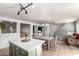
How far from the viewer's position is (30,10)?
5.85 feet

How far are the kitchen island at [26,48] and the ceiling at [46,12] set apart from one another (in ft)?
1.51

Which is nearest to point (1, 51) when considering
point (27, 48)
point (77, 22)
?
point (27, 48)

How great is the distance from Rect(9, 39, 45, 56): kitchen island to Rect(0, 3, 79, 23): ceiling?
1.51ft

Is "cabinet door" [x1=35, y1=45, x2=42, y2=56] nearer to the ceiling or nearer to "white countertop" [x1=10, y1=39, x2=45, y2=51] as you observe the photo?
"white countertop" [x1=10, y1=39, x2=45, y2=51]

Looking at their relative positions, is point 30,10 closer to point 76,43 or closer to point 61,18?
point 61,18

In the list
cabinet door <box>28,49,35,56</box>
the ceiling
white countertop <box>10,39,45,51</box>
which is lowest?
cabinet door <box>28,49,35,56</box>

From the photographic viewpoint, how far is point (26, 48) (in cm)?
176

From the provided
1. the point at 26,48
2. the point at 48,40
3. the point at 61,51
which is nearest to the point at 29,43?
the point at 26,48

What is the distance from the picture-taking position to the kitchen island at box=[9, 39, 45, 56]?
177 centimetres

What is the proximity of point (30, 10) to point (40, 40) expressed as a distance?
0.62 metres

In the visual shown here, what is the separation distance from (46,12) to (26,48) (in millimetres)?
799

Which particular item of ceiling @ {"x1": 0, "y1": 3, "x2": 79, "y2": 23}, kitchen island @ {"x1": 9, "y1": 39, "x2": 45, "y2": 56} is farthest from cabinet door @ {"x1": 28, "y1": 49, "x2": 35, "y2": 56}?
ceiling @ {"x1": 0, "y1": 3, "x2": 79, "y2": 23}

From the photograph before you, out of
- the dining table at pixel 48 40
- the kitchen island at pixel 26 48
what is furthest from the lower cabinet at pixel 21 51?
the dining table at pixel 48 40

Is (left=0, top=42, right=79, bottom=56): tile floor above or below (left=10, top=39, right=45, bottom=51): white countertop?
below
